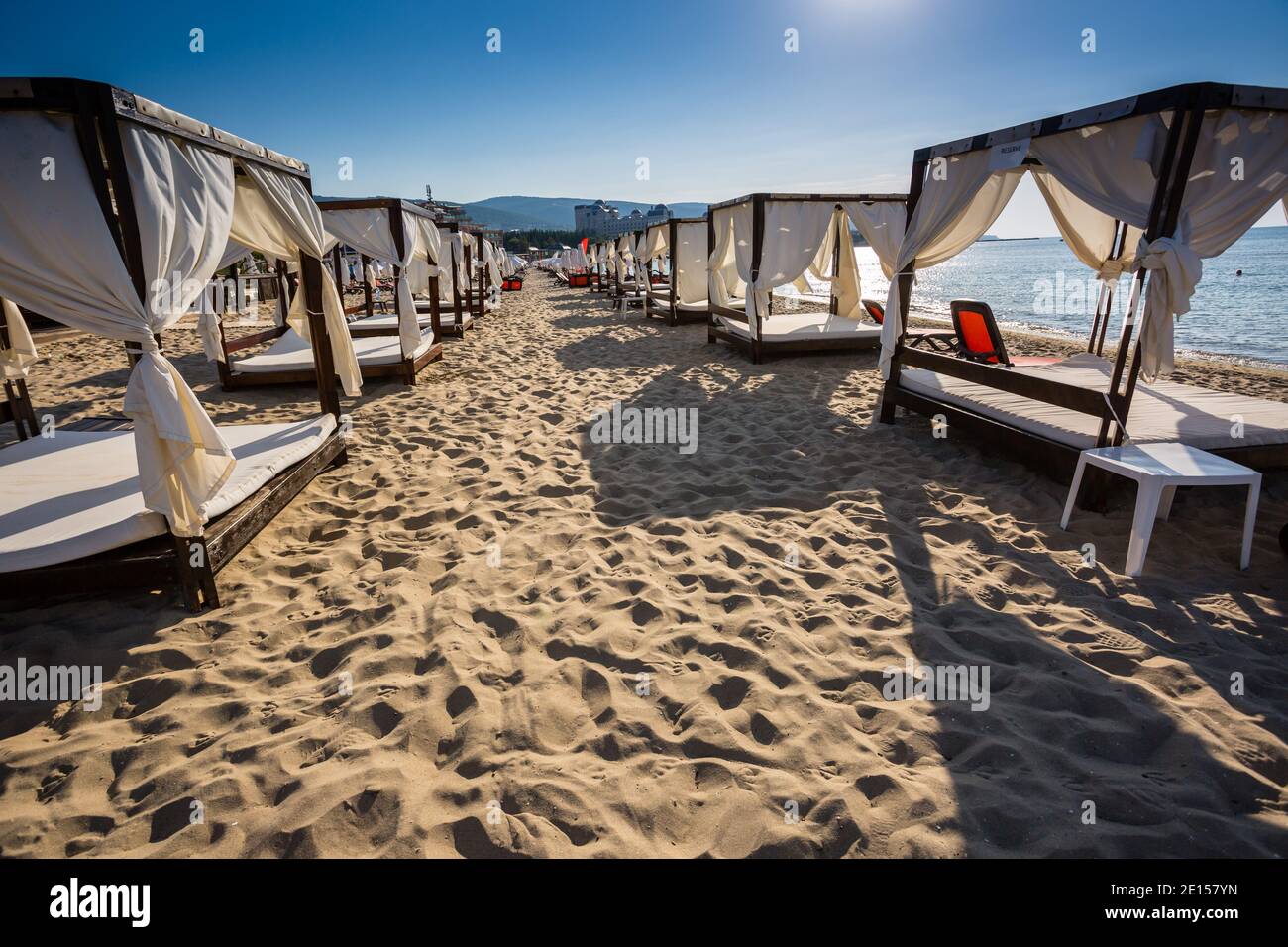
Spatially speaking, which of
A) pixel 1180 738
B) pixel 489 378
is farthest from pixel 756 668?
pixel 489 378

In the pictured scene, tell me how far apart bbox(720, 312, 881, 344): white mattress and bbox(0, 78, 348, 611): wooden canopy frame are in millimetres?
7983

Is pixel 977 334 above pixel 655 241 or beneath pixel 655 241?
beneath

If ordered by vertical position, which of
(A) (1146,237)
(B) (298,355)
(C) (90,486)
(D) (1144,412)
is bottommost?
(C) (90,486)

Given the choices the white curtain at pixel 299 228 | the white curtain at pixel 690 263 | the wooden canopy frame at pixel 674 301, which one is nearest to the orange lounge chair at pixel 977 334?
the white curtain at pixel 299 228

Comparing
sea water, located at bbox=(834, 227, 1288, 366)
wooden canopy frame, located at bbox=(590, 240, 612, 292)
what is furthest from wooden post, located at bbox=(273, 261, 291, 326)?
sea water, located at bbox=(834, 227, 1288, 366)

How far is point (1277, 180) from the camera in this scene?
13.3ft

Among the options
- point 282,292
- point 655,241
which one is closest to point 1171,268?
point 282,292

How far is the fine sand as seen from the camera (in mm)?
2068

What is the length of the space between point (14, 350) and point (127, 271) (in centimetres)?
404

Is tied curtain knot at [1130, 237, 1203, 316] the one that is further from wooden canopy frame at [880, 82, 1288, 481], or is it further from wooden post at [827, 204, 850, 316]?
wooden post at [827, 204, 850, 316]

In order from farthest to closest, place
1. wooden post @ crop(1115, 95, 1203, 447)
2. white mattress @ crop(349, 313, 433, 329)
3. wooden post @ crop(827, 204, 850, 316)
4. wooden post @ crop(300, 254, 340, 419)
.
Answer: white mattress @ crop(349, 313, 433, 329), wooden post @ crop(827, 204, 850, 316), wooden post @ crop(300, 254, 340, 419), wooden post @ crop(1115, 95, 1203, 447)

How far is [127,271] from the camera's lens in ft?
9.70

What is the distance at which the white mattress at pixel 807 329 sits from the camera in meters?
10.2

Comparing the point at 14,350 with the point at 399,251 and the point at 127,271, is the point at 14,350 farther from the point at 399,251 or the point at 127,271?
the point at 399,251
